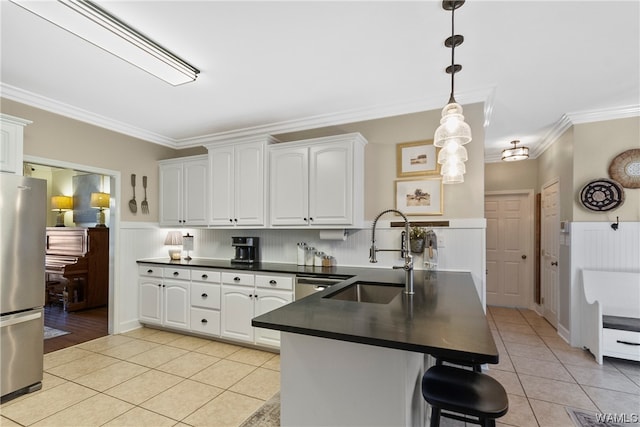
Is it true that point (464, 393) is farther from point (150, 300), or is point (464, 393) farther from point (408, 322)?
point (150, 300)

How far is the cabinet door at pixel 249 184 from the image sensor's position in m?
3.71

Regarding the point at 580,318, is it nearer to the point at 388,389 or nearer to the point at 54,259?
the point at 388,389

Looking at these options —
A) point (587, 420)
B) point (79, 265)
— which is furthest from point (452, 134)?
point (79, 265)

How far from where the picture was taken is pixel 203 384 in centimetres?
271

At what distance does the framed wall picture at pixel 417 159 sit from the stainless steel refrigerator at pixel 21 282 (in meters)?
3.32

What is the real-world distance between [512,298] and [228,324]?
467cm

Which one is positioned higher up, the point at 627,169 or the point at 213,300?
the point at 627,169

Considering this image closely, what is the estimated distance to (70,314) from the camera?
487 centimetres

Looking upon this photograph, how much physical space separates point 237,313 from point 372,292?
1777 mm

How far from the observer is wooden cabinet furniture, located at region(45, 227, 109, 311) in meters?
5.03

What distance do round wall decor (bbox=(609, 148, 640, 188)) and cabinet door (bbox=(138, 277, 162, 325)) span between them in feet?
17.8

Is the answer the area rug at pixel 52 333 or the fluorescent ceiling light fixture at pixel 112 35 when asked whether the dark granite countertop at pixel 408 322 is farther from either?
the area rug at pixel 52 333

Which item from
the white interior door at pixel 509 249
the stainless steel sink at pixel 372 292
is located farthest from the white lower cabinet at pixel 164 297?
the white interior door at pixel 509 249

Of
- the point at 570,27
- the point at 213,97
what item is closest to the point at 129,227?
the point at 213,97
